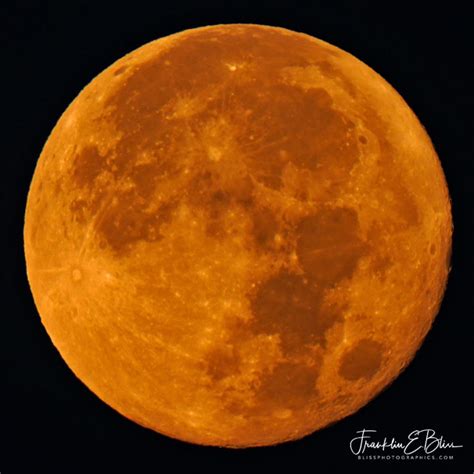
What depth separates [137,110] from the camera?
17.7ft

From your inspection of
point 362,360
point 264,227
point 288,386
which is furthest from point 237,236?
point 362,360

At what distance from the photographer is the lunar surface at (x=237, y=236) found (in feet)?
16.6

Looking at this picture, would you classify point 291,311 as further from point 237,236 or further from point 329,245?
point 237,236

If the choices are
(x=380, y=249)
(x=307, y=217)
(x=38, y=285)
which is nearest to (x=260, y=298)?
(x=307, y=217)

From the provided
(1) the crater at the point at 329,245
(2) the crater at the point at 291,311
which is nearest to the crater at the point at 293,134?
(1) the crater at the point at 329,245

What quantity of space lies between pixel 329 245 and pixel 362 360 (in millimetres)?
1040

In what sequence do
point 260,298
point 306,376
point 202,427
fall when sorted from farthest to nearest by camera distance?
point 202,427 < point 306,376 < point 260,298

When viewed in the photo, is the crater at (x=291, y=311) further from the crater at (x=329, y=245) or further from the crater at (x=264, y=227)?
the crater at (x=264, y=227)

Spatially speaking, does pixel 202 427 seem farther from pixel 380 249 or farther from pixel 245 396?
pixel 380 249

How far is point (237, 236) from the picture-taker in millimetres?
5020

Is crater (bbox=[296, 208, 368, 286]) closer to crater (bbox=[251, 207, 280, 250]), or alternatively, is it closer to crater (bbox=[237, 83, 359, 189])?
crater (bbox=[251, 207, 280, 250])

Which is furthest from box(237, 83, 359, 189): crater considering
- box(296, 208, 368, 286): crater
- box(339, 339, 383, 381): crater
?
box(339, 339, 383, 381): crater

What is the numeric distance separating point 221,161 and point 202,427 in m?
2.18

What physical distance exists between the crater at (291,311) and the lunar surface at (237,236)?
0.01 m
